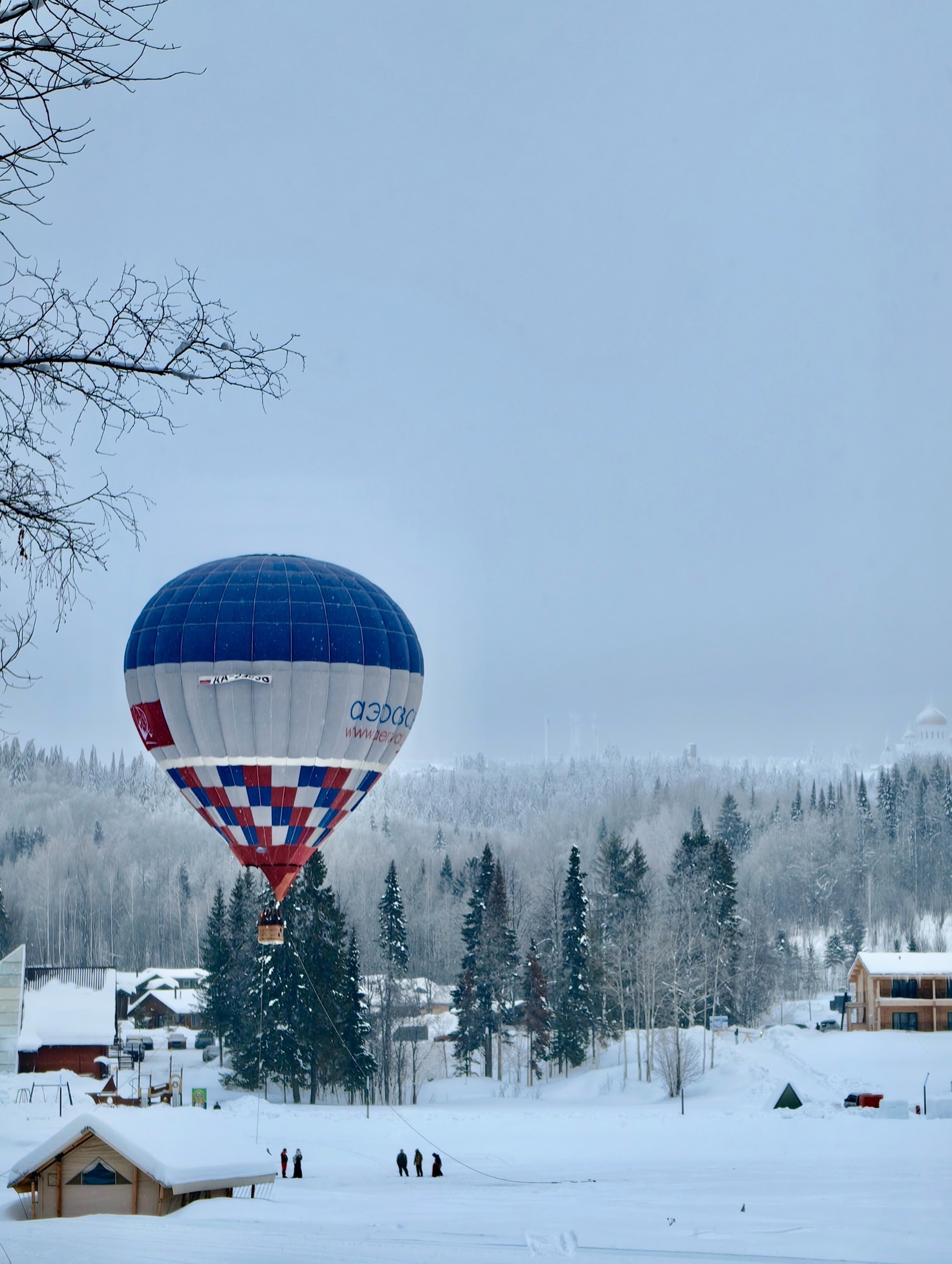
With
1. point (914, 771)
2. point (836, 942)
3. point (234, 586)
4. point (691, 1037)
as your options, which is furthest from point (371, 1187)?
point (914, 771)

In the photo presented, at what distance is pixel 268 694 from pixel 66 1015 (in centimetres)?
3655

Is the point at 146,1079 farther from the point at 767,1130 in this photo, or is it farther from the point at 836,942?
the point at 836,942

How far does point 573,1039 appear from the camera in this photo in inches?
2232

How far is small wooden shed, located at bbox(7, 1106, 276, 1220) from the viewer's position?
A: 71.1ft

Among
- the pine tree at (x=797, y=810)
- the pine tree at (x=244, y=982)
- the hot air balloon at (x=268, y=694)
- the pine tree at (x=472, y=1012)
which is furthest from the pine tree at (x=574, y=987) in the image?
the pine tree at (x=797, y=810)

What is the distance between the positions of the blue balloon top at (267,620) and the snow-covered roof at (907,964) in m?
38.0

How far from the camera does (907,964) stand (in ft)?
192

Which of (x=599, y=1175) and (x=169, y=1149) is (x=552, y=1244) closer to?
(x=169, y=1149)

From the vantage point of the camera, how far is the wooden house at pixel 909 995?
57.6 metres

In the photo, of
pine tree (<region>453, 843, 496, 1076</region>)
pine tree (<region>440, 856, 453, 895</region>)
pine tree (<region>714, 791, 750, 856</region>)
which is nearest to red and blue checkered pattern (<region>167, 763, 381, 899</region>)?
pine tree (<region>453, 843, 496, 1076</region>)

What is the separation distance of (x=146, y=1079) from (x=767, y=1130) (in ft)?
103

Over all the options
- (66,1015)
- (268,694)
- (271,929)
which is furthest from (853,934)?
(268,694)

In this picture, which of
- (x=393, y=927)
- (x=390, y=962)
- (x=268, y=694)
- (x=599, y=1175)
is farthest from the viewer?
(x=393, y=927)

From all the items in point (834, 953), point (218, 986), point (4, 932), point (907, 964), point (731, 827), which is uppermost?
point (731, 827)
